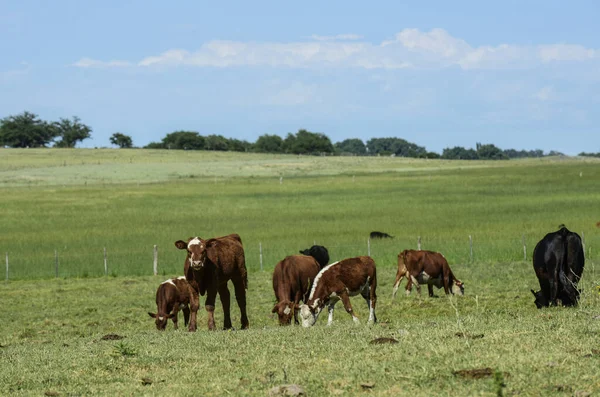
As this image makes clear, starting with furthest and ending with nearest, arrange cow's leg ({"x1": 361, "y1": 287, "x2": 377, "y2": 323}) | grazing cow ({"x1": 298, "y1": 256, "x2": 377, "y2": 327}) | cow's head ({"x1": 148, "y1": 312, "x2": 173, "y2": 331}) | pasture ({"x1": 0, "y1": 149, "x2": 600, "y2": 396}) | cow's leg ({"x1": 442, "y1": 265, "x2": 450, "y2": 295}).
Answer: cow's leg ({"x1": 442, "y1": 265, "x2": 450, "y2": 295}) → cow's head ({"x1": 148, "y1": 312, "x2": 173, "y2": 331}) → cow's leg ({"x1": 361, "y1": 287, "x2": 377, "y2": 323}) → grazing cow ({"x1": 298, "y1": 256, "x2": 377, "y2": 327}) → pasture ({"x1": 0, "y1": 149, "x2": 600, "y2": 396})

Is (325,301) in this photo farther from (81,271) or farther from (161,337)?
(81,271)

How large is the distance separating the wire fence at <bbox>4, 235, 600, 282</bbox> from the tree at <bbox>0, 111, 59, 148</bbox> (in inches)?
5209

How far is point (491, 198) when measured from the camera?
248 ft

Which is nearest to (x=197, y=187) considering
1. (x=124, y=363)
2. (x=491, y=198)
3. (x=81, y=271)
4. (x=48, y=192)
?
(x=48, y=192)

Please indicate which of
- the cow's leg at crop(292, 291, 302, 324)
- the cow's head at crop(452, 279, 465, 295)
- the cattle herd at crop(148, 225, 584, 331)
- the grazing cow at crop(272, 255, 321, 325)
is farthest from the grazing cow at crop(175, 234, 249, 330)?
the cow's head at crop(452, 279, 465, 295)

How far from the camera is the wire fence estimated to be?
41.0 m

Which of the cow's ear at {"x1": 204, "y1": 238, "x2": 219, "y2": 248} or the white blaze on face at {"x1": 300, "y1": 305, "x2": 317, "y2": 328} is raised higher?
the cow's ear at {"x1": 204, "y1": 238, "x2": 219, "y2": 248}

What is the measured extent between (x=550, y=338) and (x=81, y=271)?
3210 centimetres

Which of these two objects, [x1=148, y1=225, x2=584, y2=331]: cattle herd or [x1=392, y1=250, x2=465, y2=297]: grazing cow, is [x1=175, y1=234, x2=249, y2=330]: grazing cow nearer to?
[x1=148, y1=225, x2=584, y2=331]: cattle herd

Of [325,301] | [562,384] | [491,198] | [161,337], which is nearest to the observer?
[562,384]

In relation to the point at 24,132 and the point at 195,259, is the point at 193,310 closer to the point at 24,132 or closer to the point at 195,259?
the point at 195,259

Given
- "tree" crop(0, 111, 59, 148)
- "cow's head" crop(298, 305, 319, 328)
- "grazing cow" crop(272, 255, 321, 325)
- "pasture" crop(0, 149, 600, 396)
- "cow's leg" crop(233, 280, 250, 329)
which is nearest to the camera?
"pasture" crop(0, 149, 600, 396)

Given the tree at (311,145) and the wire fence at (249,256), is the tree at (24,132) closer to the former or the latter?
the tree at (311,145)

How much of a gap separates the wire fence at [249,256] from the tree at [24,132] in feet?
434
